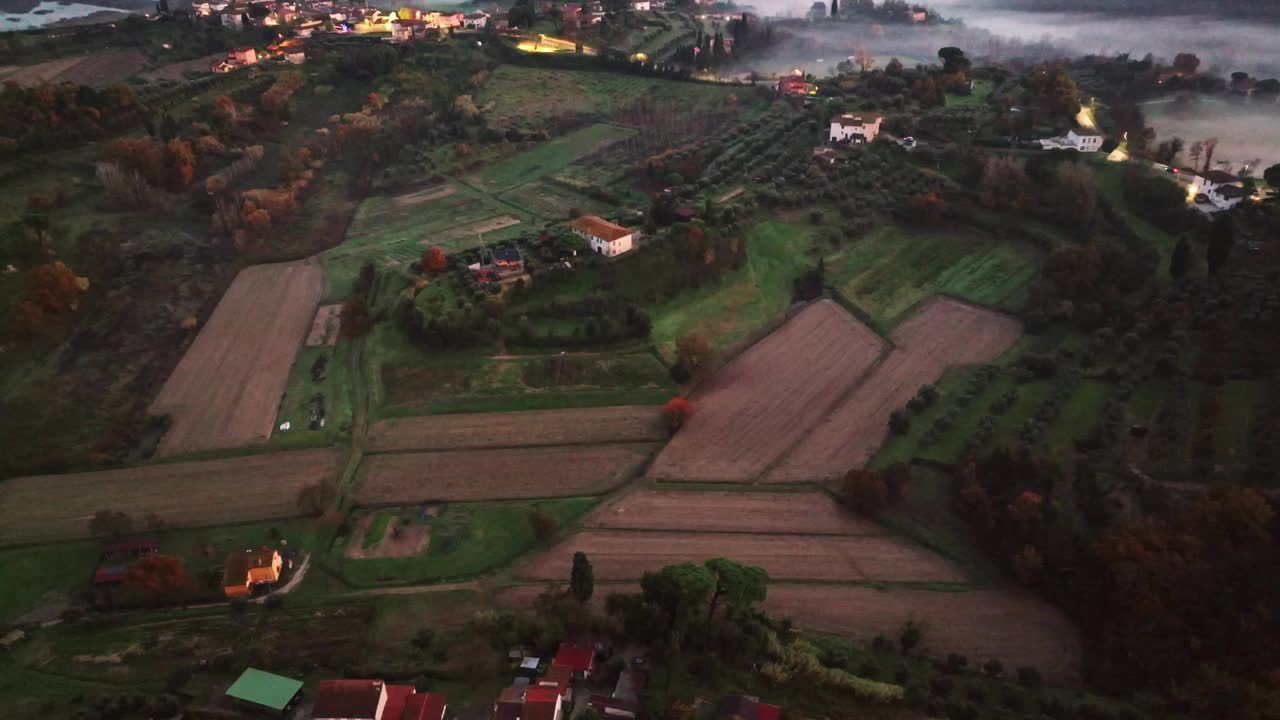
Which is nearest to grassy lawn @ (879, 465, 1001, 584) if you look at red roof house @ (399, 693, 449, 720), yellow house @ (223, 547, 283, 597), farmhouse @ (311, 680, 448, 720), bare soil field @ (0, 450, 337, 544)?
red roof house @ (399, 693, 449, 720)

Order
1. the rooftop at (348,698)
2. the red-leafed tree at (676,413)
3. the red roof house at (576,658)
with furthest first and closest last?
1. the red-leafed tree at (676,413)
2. the red roof house at (576,658)
3. the rooftop at (348,698)

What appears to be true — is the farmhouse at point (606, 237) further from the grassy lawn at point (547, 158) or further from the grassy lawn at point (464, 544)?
the grassy lawn at point (464, 544)

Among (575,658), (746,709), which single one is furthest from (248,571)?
(746,709)

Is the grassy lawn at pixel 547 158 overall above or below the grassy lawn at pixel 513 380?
above

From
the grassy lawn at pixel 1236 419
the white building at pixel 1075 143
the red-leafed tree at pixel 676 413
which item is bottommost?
the red-leafed tree at pixel 676 413

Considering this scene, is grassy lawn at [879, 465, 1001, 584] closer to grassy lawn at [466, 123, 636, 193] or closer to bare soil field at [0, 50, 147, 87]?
grassy lawn at [466, 123, 636, 193]

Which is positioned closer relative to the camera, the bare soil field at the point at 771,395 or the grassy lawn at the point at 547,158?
the bare soil field at the point at 771,395

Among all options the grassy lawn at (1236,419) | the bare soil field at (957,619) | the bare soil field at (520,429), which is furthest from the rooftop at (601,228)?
the grassy lawn at (1236,419)
